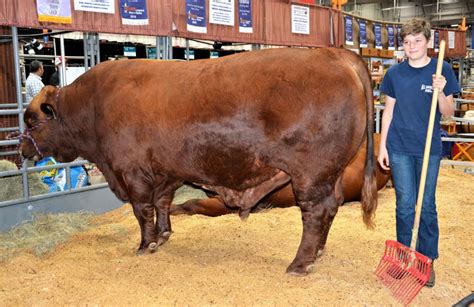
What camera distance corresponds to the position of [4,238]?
459 centimetres

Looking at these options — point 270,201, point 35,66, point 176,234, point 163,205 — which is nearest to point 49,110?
point 163,205

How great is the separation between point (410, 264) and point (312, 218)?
0.76 meters

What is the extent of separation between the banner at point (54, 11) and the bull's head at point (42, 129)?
2.34 feet

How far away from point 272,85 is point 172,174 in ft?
3.93

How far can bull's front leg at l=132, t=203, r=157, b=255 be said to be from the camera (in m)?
4.18

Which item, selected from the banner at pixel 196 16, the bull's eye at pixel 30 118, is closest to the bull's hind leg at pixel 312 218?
the bull's eye at pixel 30 118

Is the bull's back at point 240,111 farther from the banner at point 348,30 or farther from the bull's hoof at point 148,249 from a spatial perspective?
the banner at point 348,30

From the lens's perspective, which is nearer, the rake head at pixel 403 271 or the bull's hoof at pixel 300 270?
the rake head at pixel 403 271

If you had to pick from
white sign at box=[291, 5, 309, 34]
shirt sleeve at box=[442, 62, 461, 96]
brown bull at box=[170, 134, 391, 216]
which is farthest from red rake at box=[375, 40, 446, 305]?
white sign at box=[291, 5, 309, 34]

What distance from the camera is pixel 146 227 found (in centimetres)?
421

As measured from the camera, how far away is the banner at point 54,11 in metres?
4.61

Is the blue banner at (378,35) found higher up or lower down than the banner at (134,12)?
higher up

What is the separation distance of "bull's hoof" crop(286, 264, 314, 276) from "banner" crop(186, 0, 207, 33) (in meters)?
3.41

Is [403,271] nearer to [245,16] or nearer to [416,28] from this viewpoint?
[416,28]
